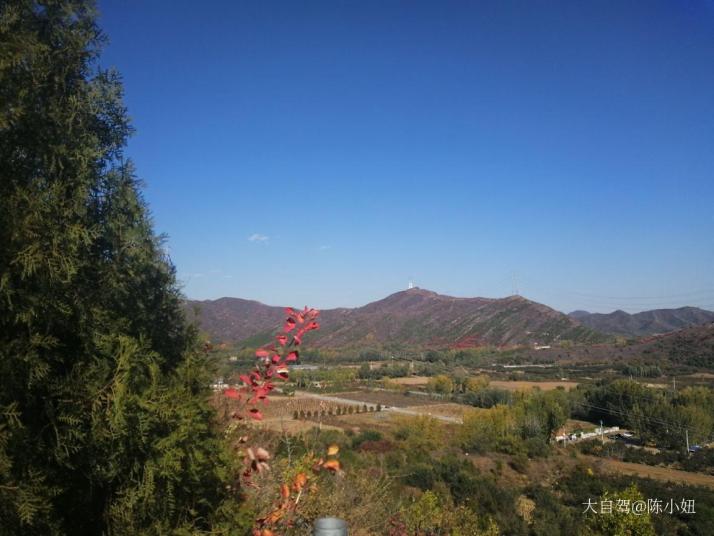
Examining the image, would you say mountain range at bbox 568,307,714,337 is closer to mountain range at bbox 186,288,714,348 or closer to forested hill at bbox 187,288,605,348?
mountain range at bbox 186,288,714,348

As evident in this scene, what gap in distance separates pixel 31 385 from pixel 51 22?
1.76 meters

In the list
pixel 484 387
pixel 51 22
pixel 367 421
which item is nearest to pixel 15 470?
pixel 51 22

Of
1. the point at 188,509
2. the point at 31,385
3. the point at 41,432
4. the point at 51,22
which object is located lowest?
the point at 188,509

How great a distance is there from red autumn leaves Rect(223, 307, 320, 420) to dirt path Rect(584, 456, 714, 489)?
34980mm

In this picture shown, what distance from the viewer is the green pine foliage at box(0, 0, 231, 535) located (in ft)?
6.44

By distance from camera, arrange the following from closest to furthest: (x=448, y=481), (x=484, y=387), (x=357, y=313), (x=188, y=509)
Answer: (x=188, y=509) < (x=448, y=481) < (x=484, y=387) < (x=357, y=313)

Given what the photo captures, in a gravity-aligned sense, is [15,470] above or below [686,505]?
above

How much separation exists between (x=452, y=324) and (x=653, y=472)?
81470 millimetres

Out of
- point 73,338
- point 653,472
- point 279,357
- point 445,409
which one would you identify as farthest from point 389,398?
point 73,338

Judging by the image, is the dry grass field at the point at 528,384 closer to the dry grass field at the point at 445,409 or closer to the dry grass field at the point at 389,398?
the dry grass field at the point at 445,409

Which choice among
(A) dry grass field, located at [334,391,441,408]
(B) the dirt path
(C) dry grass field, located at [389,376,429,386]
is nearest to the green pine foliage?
(B) the dirt path

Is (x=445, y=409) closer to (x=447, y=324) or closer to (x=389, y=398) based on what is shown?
(x=389, y=398)

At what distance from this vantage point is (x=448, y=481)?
2516 cm

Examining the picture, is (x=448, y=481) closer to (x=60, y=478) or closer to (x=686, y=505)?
(x=686, y=505)
